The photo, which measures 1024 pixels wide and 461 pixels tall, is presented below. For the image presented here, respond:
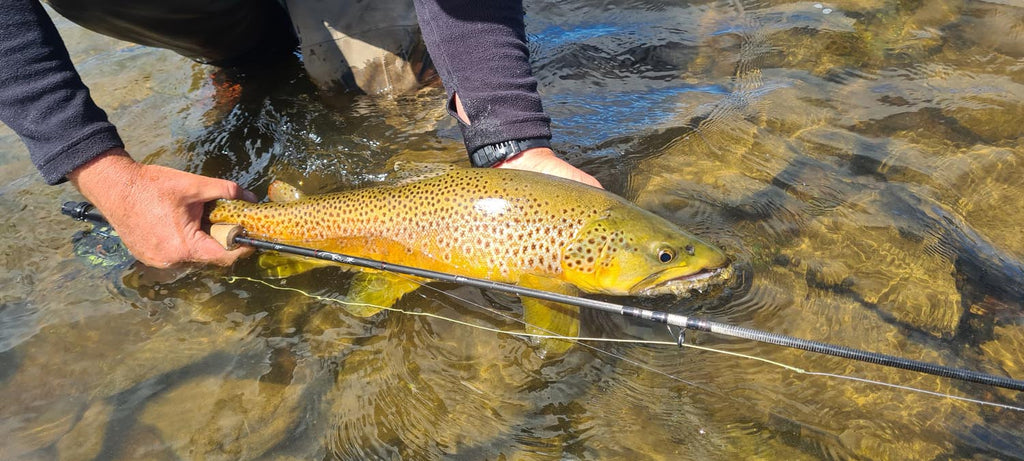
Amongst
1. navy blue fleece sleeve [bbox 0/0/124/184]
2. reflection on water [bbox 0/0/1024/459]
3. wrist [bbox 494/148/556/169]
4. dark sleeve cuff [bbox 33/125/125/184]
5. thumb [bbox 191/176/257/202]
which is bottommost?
reflection on water [bbox 0/0/1024/459]

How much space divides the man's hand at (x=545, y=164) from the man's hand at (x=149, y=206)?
1.50 m

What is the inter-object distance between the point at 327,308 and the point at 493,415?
1099 millimetres

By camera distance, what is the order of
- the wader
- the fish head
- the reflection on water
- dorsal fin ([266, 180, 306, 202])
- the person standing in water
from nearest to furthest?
the reflection on water, the fish head, the person standing in water, dorsal fin ([266, 180, 306, 202]), the wader

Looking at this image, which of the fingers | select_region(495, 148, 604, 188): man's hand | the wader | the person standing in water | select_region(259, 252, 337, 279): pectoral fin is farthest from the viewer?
the wader

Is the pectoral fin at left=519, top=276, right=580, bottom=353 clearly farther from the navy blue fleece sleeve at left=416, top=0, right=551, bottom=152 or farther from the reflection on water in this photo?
the navy blue fleece sleeve at left=416, top=0, right=551, bottom=152

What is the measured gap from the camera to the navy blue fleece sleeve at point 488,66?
320cm

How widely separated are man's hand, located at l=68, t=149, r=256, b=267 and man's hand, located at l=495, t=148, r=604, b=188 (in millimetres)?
1502

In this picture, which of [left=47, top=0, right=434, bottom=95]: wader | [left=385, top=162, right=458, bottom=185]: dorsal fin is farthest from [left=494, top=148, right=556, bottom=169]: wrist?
[left=47, top=0, right=434, bottom=95]: wader

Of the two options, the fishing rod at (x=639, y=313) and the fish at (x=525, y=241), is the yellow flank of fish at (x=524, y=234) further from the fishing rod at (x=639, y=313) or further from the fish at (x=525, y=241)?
the fishing rod at (x=639, y=313)

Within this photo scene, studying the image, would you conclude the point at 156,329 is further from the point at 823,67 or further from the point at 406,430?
the point at 823,67

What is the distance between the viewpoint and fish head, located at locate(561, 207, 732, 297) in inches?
106

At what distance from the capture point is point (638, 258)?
272cm

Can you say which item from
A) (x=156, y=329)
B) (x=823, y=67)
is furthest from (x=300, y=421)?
(x=823, y=67)

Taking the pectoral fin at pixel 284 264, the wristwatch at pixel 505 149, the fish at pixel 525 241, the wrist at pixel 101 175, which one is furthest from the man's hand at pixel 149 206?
the wristwatch at pixel 505 149
